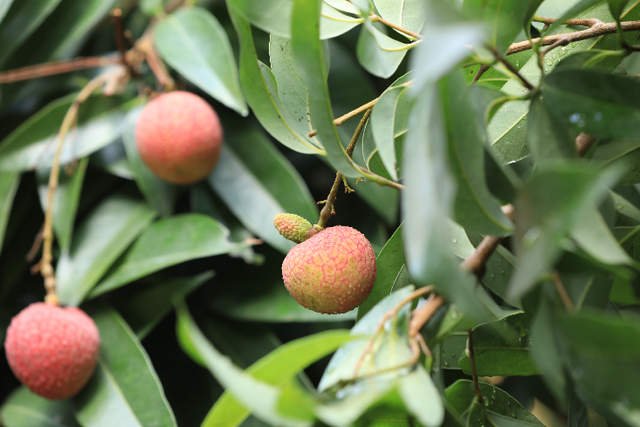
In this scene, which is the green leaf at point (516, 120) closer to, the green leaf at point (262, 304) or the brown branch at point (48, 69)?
the green leaf at point (262, 304)

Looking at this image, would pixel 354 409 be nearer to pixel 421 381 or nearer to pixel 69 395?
pixel 421 381

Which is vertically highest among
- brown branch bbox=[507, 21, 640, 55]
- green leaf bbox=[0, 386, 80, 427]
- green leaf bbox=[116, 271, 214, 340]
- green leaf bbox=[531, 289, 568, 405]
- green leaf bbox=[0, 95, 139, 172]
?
brown branch bbox=[507, 21, 640, 55]

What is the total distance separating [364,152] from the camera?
35 cm

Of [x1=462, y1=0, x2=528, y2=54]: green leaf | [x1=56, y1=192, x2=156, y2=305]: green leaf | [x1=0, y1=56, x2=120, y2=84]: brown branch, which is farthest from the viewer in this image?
[x1=0, y1=56, x2=120, y2=84]: brown branch

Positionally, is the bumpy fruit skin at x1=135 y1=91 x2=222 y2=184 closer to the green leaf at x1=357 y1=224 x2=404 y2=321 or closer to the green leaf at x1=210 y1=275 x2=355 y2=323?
the green leaf at x1=210 y1=275 x2=355 y2=323

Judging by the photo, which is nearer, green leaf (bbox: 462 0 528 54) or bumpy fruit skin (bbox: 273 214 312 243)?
green leaf (bbox: 462 0 528 54)

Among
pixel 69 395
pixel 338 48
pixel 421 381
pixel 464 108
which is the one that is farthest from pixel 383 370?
pixel 338 48

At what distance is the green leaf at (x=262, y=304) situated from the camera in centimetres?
71

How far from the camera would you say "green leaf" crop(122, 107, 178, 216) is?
29.2 inches

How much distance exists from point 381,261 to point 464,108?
17 cm

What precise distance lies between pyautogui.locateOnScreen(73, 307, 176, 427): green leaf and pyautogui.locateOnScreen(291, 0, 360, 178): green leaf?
0.40 meters

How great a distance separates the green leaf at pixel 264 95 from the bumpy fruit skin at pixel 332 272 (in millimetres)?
65

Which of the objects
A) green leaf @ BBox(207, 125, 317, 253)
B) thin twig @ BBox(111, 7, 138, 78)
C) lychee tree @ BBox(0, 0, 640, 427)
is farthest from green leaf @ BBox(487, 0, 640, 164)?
thin twig @ BBox(111, 7, 138, 78)

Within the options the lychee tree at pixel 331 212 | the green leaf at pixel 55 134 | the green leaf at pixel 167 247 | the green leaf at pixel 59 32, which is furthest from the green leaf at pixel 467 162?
the green leaf at pixel 59 32
